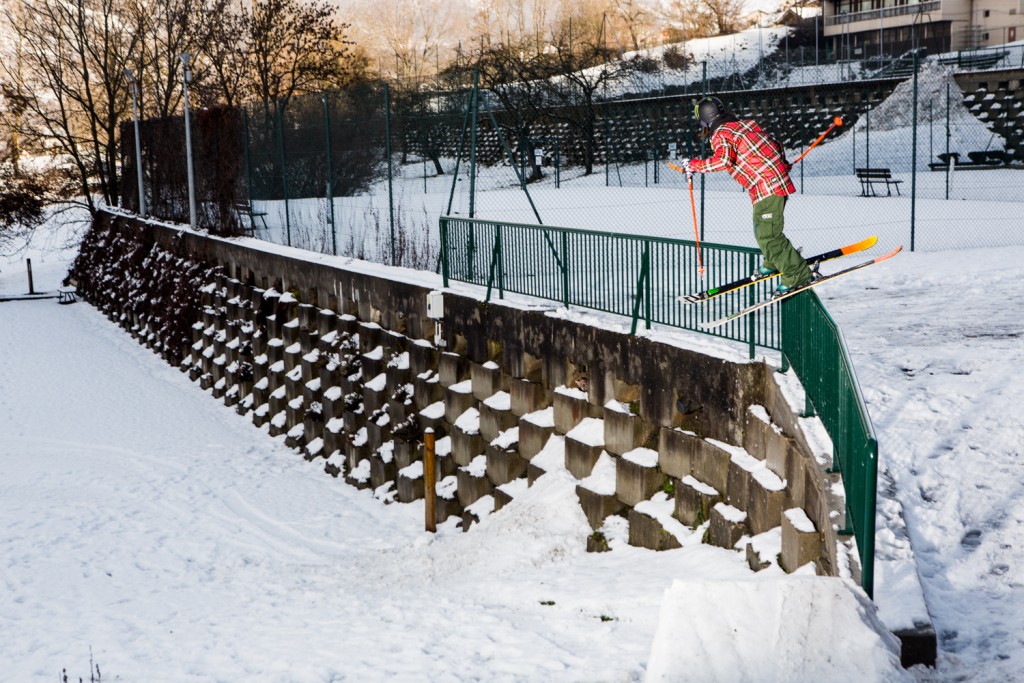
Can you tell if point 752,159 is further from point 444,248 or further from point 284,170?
point 284,170

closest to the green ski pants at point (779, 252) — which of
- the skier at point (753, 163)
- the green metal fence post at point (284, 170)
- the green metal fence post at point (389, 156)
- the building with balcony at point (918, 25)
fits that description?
Answer: the skier at point (753, 163)

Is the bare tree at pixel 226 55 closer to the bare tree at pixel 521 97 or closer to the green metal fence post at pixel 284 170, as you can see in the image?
the bare tree at pixel 521 97

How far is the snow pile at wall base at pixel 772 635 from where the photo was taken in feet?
15.4

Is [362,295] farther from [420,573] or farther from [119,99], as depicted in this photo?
[119,99]

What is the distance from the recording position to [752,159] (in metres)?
9.59

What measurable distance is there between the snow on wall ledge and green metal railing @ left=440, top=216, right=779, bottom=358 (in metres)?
Result: 0.33

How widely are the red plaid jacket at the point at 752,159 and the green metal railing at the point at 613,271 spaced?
0.86m

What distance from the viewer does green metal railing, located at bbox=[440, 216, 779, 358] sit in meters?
8.86

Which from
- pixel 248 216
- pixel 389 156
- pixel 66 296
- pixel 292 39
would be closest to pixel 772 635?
pixel 389 156

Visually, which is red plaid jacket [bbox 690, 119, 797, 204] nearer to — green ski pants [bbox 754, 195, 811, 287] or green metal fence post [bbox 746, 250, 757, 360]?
green ski pants [bbox 754, 195, 811, 287]

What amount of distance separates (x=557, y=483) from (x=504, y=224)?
3121 millimetres

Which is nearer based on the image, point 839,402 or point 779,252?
point 839,402

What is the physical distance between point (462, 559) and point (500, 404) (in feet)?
7.55

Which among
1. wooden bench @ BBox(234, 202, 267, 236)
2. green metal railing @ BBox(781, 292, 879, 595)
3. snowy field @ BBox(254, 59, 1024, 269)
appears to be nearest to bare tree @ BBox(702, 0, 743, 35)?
snowy field @ BBox(254, 59, 1024, 269)
